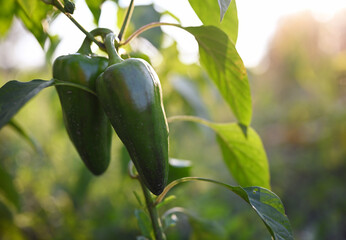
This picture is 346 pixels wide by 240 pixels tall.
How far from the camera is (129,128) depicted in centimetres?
33

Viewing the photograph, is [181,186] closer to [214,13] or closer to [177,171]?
[177,171]

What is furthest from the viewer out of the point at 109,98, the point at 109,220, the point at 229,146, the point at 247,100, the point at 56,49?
the point at 109,220

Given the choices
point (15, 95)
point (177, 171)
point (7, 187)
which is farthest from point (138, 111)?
point (7, 187)

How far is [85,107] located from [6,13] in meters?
0.34

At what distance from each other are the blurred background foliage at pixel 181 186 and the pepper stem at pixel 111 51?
17 cm

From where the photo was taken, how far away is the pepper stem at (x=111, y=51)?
0.34 metres

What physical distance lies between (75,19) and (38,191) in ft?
4.39

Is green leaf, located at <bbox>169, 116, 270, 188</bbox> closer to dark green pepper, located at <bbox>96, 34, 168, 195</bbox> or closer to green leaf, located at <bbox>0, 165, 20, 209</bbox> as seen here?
dark green pepper, located at <bbox>96, 34, 168, 195</bbox>

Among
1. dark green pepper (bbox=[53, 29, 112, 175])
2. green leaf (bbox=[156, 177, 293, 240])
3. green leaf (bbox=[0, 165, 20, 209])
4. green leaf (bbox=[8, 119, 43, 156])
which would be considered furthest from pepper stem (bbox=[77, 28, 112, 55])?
green leaf (bbox=[0, 165, 20, 209])

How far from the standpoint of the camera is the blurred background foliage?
959 millimetres

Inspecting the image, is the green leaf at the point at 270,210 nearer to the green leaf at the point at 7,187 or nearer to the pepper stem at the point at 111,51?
the pepper stem at the point at 111,51

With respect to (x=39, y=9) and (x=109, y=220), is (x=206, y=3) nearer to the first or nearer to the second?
(x=39, y=9)

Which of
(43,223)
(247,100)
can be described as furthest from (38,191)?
(247,100)

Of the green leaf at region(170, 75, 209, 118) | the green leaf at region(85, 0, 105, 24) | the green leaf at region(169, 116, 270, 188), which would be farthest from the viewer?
the green leaf at region(170, 75, 209, 118)
